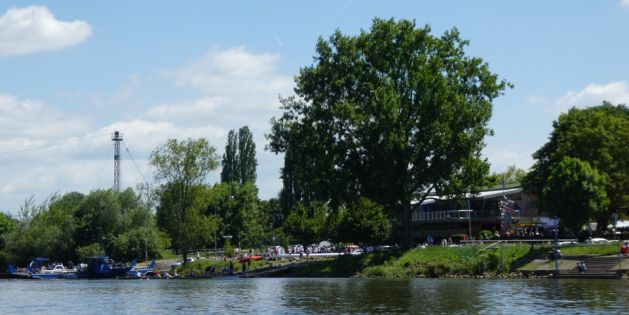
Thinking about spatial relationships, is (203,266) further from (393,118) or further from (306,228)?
(393,118)

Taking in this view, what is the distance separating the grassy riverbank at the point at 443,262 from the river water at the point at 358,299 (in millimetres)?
7480

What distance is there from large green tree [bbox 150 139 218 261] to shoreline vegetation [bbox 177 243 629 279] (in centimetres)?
1778

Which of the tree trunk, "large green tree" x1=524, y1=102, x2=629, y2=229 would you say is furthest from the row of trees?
"large green tree" x1=524, y1=102, x2=629, y2=229

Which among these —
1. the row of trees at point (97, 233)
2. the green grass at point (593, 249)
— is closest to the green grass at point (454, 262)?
the green grass at point (593, 249)

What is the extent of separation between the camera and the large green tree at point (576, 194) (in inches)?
2778

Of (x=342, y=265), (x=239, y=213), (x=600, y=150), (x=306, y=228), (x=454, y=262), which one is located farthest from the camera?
(x=239, y=213)

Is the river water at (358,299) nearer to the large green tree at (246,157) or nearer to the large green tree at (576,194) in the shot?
the large green tree at (576,194)

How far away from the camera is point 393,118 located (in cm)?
7481

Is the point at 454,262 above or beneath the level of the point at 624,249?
beneath

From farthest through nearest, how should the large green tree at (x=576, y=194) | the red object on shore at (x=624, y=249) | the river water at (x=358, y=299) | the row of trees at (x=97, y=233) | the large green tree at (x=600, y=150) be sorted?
the row of trees at (x=97, y=233) → the large green tree at (x=600, y=150) → the large green tree at (x=576, y=194) → the red object on shore at (x=624, y=249) → the river water at (x=358, y=299)

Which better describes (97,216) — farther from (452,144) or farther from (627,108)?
(627,108)

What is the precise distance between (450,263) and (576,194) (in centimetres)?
1140

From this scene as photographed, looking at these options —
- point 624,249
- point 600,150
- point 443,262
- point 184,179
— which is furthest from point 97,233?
point 624,249

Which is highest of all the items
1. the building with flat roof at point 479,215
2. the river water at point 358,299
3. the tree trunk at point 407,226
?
the building with flat roof at point 479,215
